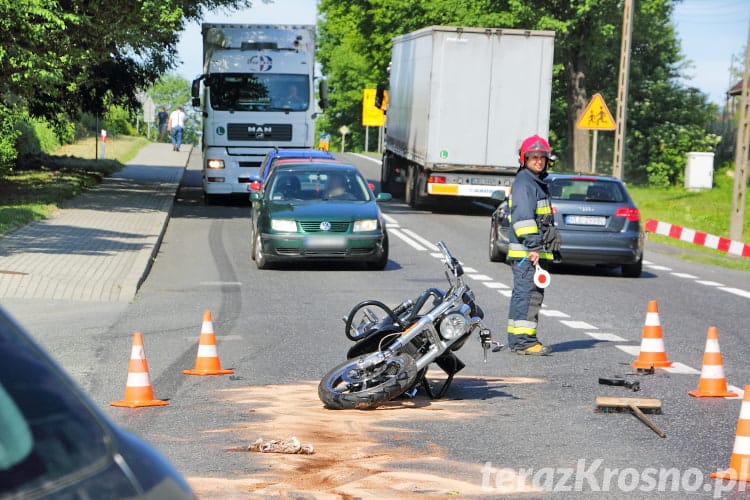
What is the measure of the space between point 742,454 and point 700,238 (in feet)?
66.8

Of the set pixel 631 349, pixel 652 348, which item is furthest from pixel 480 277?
pixel 652 348

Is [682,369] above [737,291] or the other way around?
above

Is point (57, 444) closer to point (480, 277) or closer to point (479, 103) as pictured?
point (480, 277)

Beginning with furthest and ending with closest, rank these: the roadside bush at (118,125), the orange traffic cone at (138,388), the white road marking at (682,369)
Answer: the roadside bush at (118,125) < the white road marking at (682,369) < the orange traffic cone at (138,388)

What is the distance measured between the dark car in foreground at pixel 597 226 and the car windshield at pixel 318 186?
8.55 feet

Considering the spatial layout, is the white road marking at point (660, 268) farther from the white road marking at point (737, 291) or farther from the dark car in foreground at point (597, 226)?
the white road marking at point (737, 291)

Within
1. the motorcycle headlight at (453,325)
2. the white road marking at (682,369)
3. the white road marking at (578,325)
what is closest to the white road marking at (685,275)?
the white road marking at (578,325)

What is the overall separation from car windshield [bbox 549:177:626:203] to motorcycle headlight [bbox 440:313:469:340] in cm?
1072

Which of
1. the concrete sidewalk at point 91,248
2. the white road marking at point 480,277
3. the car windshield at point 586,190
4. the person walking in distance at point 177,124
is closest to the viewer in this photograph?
the concrete sidewalk at point 91,248

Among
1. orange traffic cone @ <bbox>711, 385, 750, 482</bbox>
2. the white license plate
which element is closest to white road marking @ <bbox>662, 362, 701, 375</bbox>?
orange traffic cone @ <bbox>711, 385, 750, 482</bbox>

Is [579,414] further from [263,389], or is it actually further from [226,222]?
[226,222]

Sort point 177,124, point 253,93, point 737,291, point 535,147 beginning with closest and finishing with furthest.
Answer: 1. point 535,147
2. point 737,291
3. point 253,93
4. point 177,124

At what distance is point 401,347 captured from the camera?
8.87 metres

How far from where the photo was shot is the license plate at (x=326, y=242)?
62.7ft
